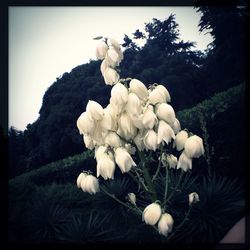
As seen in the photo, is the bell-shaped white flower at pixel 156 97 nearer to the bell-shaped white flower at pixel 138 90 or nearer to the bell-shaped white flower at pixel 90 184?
the bell-shaped white flower at pixel 138 90

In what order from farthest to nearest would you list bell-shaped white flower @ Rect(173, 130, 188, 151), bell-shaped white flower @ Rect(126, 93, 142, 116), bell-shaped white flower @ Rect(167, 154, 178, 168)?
bell-shaped white flower @ Rect(167, 154, 178, 168) < bell-shaped white flower @ Rect(173, 130, 188, 151) < bell-shaped white flower @ Rect(126, 93, 142, 116)

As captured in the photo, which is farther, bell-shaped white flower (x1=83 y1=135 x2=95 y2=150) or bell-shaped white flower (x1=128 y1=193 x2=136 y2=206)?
bell-shaped white flower (x1=128 y1=193 x2=136 y2=206)

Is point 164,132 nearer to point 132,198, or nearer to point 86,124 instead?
point 86,124

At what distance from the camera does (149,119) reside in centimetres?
180

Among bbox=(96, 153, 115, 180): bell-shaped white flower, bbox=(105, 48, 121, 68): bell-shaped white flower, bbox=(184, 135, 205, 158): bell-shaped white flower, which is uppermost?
bbox=(105, 48, 121, 68): bell-shaped white flower

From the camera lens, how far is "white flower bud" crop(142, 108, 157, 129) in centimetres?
180

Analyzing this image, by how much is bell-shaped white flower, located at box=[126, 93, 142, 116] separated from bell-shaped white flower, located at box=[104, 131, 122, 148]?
0.41 feet

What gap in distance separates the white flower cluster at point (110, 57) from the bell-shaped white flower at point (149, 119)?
28 cm

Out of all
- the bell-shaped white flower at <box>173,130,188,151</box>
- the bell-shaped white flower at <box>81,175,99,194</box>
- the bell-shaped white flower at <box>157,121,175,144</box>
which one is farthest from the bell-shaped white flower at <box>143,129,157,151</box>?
the bell-shaped white flower at <box>81,175,99,194</box>

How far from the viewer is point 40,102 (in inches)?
→ 85.0

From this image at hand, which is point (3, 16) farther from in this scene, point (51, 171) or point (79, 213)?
point (79, 213)

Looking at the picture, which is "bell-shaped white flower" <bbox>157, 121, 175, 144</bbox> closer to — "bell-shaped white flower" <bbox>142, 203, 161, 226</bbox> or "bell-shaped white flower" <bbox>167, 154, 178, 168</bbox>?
"bell-shaped white flower" <bbox>167, 154, 178, 168</bbox>

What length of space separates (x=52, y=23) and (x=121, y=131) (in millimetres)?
735

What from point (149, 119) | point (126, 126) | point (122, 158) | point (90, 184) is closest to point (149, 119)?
point (149, 119)
